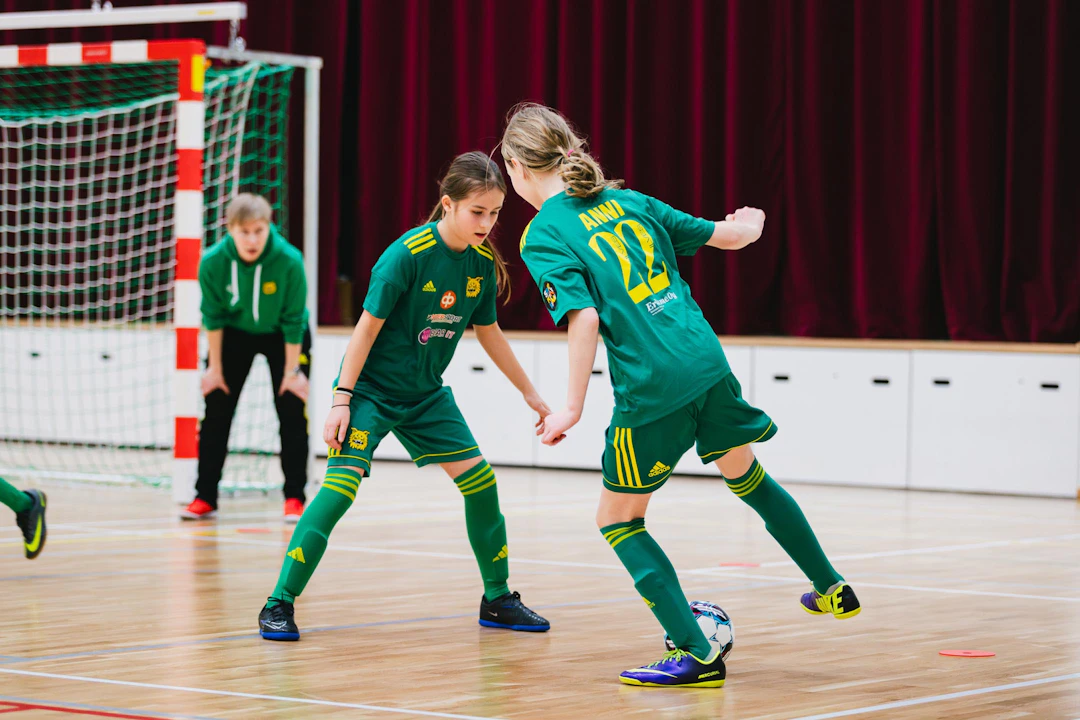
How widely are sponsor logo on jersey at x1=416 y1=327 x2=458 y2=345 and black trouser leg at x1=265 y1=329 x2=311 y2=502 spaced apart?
267 cm

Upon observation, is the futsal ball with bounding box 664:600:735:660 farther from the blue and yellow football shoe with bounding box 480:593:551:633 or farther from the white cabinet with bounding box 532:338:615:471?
the white cabinet with bounding box 532:338:615:471

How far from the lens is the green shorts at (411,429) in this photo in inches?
156

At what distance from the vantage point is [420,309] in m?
4.05

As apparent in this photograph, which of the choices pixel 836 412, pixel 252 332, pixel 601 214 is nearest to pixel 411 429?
pixel 601 214

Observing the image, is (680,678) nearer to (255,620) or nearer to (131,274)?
(255,620)

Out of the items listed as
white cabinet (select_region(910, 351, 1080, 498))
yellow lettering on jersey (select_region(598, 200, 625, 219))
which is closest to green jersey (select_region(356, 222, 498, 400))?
yellow lettering on jersey (select_region(598, 200, 625, 219))

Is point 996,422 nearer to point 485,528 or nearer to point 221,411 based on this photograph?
point 221,411

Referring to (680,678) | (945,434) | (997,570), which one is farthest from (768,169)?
(680,678)

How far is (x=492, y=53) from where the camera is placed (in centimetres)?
1027

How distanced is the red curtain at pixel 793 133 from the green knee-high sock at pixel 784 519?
17.5ft

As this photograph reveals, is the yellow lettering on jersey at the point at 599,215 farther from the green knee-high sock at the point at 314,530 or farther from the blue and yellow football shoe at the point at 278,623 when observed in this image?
the blue and yellow football shoe at the point at 278,623

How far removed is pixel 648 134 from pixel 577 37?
0.81 meters

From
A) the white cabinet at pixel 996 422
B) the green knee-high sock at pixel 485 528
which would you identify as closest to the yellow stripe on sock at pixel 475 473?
the green knee-high sock at pixel 485 528

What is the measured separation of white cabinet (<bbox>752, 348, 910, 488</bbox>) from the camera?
28.0 ft
